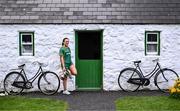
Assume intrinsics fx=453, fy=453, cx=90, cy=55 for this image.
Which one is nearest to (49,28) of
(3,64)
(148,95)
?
(3,64)

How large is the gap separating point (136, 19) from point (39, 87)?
15.0 feet

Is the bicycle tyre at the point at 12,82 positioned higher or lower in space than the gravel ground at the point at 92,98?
higher

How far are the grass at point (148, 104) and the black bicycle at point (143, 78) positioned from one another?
1.62 metres

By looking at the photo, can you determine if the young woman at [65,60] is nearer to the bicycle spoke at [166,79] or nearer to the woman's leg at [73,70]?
the woman's leg at [73,70]

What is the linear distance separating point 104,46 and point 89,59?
2.93 ft

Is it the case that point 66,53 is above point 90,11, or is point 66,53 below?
below

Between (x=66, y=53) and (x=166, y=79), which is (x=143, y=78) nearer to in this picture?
(x=166, y=79)

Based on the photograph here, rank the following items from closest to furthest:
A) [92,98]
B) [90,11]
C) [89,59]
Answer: [92,98] < [90,11] < [89,59]

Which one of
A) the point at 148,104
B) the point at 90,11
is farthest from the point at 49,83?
the point at 148,104

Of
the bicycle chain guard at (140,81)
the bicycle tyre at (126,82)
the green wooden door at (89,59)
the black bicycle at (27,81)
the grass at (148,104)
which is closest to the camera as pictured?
the grass at (148,104)

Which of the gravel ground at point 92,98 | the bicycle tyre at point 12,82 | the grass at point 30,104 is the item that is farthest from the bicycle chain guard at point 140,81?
the bicycle tyre at point 12,82

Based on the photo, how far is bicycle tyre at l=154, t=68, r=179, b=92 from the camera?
17609 mm

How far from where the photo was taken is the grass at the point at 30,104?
13984 millimetres

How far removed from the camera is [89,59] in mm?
18125
